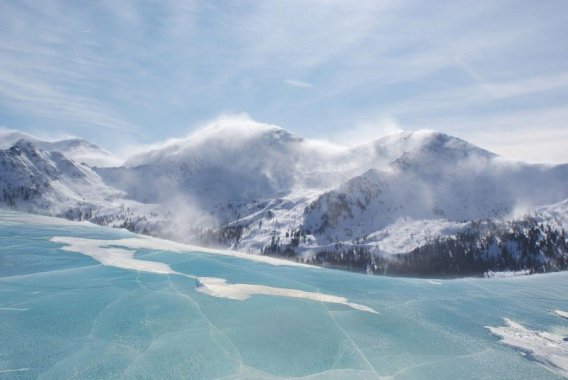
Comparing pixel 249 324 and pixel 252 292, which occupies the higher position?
pixel 252 292

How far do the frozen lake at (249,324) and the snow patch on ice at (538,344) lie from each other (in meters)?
0.07

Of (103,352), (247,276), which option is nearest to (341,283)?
(247,276)

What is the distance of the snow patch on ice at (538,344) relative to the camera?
54.6ft

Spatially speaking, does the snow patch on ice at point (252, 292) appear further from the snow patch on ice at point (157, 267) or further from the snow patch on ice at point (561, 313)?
the snow patch on ice at point (561, 313)

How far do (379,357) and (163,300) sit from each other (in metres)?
12.2

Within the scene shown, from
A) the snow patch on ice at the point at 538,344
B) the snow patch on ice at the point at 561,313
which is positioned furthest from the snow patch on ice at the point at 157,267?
the snow patch on ice at the point at 561,313

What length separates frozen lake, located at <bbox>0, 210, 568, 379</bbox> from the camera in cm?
1480

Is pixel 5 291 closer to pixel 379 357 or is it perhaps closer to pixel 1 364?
pixel 1 364

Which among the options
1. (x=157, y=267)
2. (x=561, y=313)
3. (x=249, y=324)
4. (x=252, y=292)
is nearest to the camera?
(x=249, y=324)

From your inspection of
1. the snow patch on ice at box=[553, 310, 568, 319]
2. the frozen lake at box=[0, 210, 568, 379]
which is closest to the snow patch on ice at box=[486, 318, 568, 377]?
the frozen lake at box=[0, 210, 568, 379]

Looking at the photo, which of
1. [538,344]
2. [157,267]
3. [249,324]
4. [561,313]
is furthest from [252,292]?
[561,313]

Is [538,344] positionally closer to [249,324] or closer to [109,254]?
[249,324]

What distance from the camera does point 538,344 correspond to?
1886 cm

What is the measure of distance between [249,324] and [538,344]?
580 inches
